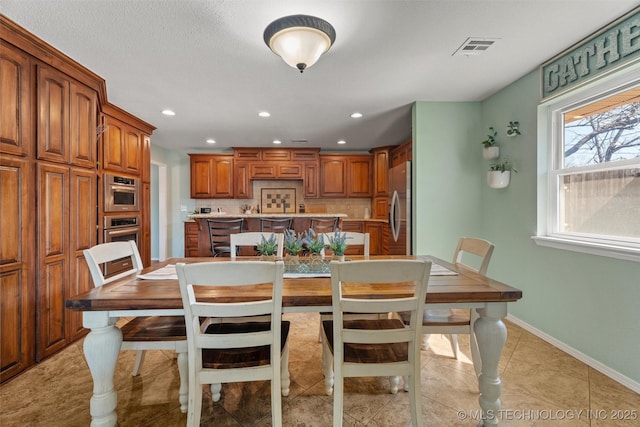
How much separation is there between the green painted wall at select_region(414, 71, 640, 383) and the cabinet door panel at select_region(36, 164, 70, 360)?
3275mm

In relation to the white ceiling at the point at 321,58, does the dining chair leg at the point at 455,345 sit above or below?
below

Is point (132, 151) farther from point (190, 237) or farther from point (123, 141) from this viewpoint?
point (190, 237)

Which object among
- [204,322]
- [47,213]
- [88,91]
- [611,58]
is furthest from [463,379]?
[88,91]

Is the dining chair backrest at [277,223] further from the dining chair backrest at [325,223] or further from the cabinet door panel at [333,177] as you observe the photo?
the cabinet door panel at [333,177]

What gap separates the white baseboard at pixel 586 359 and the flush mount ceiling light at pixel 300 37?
2.82 meters

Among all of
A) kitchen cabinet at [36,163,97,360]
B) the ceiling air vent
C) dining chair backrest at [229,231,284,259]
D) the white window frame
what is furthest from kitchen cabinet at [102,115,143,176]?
the white window frame

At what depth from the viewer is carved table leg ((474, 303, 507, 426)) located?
136 centimetres

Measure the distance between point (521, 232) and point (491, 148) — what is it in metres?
0.89

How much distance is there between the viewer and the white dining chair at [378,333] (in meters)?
1.14

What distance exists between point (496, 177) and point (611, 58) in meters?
1.14

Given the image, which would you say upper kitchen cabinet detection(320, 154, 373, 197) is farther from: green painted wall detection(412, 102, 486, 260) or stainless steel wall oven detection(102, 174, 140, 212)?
stainless steel wall oven detection(102, 174, 140, 212)

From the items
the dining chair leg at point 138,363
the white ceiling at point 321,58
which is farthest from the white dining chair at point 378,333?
the white ceiling at point 321,58

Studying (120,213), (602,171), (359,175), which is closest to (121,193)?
(120,213)

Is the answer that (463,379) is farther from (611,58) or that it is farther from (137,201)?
(137,201)
